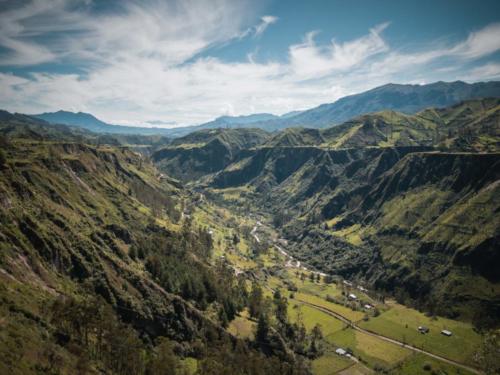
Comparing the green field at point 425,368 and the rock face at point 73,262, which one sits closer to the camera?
the rock face at point 73,262

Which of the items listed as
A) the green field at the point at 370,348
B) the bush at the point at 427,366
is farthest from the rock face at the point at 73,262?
the bush at the point at 427,366

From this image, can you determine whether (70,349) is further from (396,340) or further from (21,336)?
(396,340)

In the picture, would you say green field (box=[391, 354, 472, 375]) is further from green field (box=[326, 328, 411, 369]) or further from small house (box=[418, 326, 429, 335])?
small house (box=[418, 326, 429, 335])

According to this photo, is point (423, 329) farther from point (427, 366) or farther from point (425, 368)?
point (425, 368)

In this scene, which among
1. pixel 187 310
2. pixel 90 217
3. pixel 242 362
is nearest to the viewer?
pixel 242 362

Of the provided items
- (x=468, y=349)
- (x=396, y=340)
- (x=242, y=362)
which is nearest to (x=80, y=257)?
(x=242, y=362)

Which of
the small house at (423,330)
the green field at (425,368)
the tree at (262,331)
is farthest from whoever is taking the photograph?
the small house at (423,330)

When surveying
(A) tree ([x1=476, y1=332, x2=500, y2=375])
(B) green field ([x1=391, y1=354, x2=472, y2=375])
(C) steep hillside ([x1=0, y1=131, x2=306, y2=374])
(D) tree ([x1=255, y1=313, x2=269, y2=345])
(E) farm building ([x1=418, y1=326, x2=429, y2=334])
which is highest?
(C) steep hillside ([x1=0, y1=131, x2=306, y2=374])

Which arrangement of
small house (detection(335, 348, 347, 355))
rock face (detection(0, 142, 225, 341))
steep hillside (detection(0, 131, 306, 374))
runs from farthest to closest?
small house (detection(335, 348, 347, 355)), rock face (detection(0, 142, 225, 341)), steep hillside (detection(0, 131, 306, 374))

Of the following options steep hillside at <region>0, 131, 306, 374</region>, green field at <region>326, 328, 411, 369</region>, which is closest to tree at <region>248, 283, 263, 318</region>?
steep hillside at <region>0, 131, 306, 374</region>

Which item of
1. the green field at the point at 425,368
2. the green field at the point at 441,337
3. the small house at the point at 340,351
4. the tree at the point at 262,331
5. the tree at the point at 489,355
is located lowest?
→ the green field at the point at 441,337

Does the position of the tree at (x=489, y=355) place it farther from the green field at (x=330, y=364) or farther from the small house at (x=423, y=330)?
the green field at (x=330, y=364)
